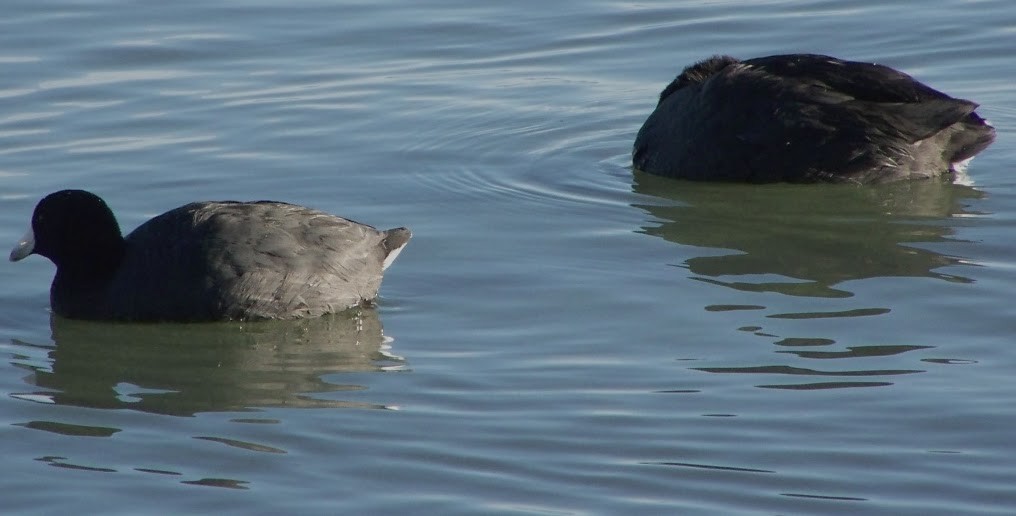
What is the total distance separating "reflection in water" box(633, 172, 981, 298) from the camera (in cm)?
884

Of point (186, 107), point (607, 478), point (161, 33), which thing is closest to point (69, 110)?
point (186, 107)

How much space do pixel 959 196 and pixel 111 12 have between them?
27.8 feet

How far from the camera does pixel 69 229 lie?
28.6 ft

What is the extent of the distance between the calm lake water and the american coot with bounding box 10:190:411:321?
14cm

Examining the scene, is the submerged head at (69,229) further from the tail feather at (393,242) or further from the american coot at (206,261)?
the tail feather at (393,242)

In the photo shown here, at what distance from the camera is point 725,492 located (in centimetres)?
603

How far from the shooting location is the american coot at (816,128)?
35.1ft

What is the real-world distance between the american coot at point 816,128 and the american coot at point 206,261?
3026 millimetres

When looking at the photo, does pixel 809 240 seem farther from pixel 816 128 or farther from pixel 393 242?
pixel 393 242

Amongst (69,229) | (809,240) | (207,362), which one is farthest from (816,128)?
(69,229)

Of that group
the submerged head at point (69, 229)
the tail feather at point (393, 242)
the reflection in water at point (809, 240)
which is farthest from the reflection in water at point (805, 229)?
the submerged head at point (69, 229)

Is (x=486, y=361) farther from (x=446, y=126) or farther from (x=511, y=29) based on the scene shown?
(x=511, y=29)

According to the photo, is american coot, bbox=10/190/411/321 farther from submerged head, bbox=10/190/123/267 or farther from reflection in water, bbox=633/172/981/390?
Result: reflection in water, bbox=633/172/981/390

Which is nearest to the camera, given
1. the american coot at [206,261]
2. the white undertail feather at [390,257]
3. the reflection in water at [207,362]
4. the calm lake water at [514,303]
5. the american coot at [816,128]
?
the calm lake water at [514,303]
